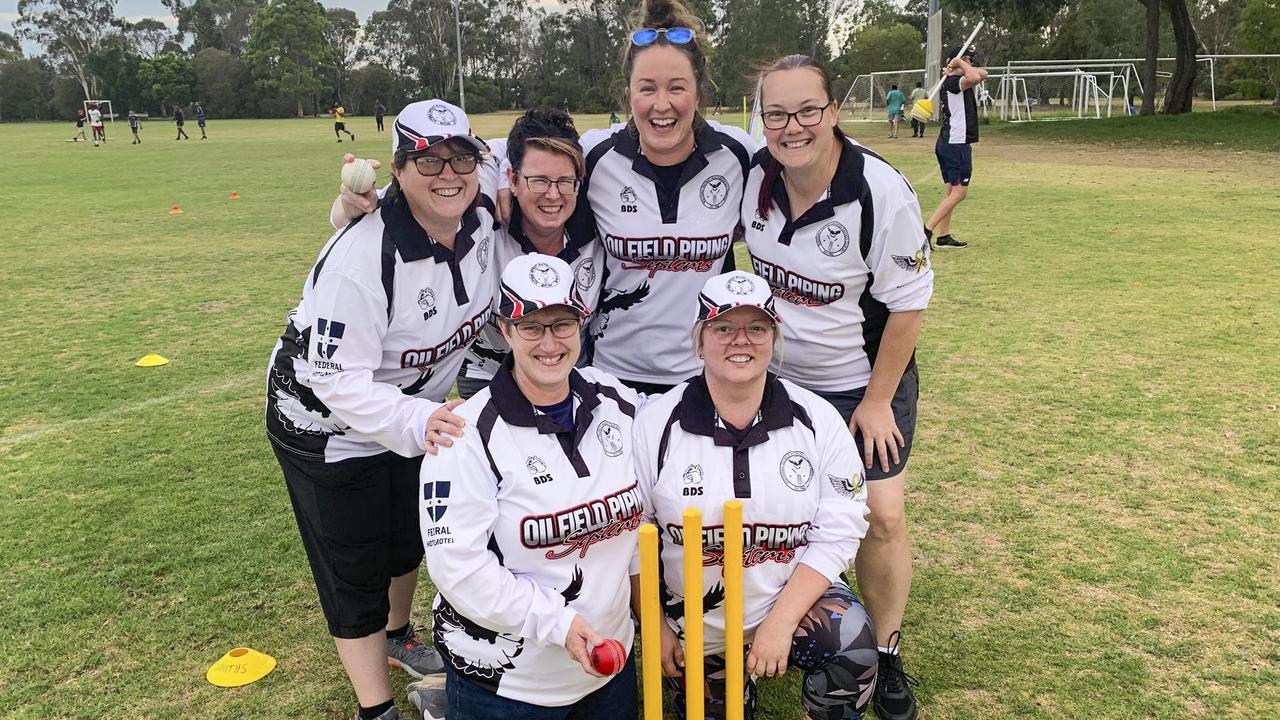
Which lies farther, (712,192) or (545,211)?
(712,192)

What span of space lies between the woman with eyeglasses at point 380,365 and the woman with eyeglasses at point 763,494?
0.76 meters

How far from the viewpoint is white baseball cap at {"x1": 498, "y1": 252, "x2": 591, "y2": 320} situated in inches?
106

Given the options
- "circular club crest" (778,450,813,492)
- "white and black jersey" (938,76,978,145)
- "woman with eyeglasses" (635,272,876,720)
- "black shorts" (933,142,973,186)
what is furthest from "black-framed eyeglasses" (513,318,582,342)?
"white and black jersey" (938,76,978,145)

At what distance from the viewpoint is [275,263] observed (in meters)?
11.9

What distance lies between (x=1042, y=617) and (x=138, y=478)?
5.11m

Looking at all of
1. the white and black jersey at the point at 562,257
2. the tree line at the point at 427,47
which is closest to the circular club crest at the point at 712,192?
the white and black jersey at the point at 562,257

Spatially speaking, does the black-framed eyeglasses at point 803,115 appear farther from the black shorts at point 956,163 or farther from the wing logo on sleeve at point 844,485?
the black shorts at point 956,163

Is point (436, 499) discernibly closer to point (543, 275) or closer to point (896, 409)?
point (543, 275)

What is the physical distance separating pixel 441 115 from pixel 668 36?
93 cm

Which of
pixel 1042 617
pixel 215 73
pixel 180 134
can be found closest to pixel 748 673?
pixel 1042 617

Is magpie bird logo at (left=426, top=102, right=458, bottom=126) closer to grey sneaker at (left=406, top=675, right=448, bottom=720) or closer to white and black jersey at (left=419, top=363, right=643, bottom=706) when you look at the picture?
white and black jersey at (left=419, top=363, right=643, bottom=706)

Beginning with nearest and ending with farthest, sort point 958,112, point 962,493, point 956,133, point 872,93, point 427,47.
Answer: point 962,493, point 958,112, point 956,133, point 872,93, point 427,47

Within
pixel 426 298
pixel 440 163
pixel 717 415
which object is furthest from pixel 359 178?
pixel 717 415

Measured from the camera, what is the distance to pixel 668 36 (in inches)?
130
